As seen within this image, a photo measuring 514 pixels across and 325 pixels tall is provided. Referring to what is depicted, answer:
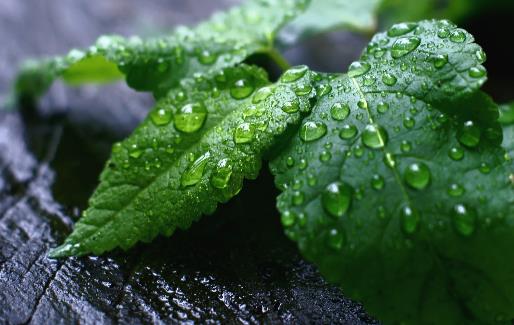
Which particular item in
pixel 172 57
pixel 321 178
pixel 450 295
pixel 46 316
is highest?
pixel 172 57

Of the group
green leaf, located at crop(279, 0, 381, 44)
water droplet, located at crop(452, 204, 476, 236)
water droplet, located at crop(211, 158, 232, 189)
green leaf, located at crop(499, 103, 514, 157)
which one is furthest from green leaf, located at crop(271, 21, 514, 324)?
green leaf, located at crop(279, 0, 381, 44)

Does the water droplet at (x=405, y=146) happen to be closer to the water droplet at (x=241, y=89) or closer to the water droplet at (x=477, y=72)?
the water droplet at (x=477, y=72)

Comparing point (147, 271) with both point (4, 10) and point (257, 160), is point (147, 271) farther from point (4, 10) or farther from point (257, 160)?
point (4, 10)

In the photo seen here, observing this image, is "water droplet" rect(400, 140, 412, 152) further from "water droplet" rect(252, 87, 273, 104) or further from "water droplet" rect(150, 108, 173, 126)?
"water droplet" rect(150, 108, 173, 126)

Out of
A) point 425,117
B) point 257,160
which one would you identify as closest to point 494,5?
point 425,117

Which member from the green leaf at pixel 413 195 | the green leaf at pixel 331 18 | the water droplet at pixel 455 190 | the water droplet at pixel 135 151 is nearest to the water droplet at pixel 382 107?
the green leaf at pixel 413 195
